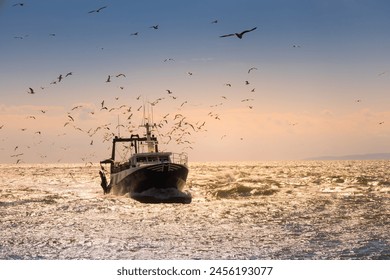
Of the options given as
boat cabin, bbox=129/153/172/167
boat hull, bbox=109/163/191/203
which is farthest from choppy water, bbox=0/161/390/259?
boat cabin, bbox=129/153/172/167

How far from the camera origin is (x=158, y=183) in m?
45.9

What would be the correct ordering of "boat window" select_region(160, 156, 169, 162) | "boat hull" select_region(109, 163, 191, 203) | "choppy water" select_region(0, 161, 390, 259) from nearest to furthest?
"choppy water" select_region(0, 161, 390, 259), "boat hull" select_region(109, 163, 191, 203), "boat window" select_region(160, 156, 169, 162)

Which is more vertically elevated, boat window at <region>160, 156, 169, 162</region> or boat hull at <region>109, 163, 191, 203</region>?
boat window at <region>160, 156, 169, 162</region>

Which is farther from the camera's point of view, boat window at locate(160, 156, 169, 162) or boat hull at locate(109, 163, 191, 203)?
boat window at locate(160, 156, 169, 162)

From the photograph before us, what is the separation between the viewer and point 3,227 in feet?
88.8

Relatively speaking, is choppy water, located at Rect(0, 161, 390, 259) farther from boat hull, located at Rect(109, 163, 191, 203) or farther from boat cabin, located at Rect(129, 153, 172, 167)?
boat cabin, located at Rect(129, 153, 172, 167)

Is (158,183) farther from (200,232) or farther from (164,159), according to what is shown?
(200,232)

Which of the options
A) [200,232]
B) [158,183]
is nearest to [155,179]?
[158,183]

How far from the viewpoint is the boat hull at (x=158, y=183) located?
148ft

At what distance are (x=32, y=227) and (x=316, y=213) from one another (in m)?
16.9

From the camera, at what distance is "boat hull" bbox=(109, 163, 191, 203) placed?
45.0 metres

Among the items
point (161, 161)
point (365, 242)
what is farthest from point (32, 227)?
point (161, 161)

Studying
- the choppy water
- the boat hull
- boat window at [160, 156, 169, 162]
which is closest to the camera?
the choppy water
